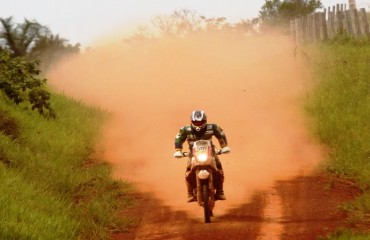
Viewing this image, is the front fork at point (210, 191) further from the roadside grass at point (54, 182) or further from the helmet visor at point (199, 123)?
the roadside grass at point (54, 182)

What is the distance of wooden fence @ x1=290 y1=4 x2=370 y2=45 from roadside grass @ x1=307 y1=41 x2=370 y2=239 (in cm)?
98

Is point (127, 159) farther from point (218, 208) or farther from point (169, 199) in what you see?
point (218, 208)

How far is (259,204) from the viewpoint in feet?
31.2

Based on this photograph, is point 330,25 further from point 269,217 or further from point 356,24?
point 269,217

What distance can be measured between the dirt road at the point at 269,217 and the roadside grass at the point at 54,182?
20.0 inches

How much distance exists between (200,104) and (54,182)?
35.3ft

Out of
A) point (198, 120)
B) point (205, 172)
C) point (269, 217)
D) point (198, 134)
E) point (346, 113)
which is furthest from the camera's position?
point (346, 113)

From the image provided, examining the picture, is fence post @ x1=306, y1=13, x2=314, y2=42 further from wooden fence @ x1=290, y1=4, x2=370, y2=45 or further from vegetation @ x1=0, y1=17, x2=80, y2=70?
vegetation @ x1=0, y1=17, x2=80, y2=70

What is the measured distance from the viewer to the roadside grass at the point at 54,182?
26.4ft

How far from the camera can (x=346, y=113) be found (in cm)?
1355

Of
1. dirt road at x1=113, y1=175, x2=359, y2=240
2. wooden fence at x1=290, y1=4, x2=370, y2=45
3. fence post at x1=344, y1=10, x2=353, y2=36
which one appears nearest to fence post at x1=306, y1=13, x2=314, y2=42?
wooden fence at x1=290, y1=4, x2=370, y2=45

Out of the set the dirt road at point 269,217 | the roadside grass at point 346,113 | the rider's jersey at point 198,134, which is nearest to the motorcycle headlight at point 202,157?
the rider's jersey at point 198,134

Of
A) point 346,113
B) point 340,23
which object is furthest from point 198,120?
point 340,23

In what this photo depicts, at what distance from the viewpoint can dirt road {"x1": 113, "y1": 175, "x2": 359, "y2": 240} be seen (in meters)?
7.96
